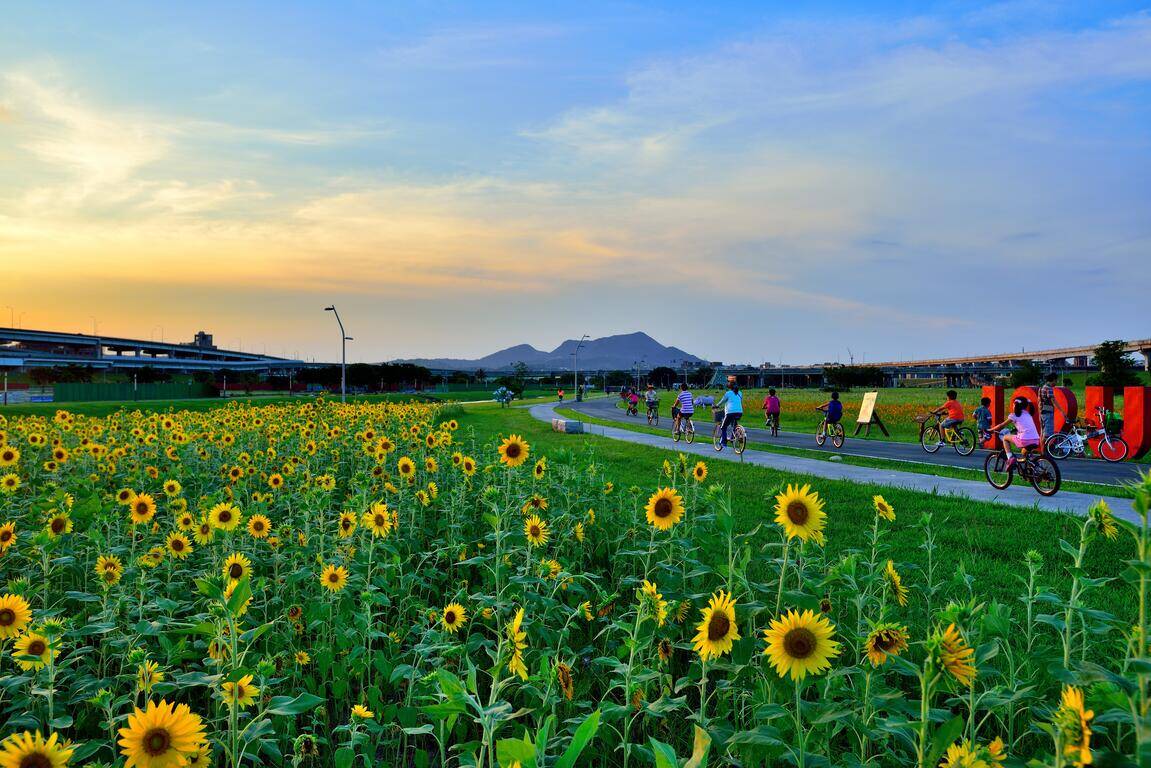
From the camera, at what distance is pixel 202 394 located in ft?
246

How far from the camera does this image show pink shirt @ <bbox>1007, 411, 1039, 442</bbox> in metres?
11.6

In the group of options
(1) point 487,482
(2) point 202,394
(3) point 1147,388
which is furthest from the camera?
(2) point 202,394

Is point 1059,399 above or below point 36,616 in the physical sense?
above

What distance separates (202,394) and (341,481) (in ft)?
250

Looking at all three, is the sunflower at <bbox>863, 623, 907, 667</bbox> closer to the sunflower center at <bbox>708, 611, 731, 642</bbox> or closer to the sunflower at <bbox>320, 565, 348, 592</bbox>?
the sunflower center at <bbox>708, 611, 731, 642</bbox>

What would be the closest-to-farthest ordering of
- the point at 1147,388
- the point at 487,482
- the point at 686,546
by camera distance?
the point at 686,546 < the point at 487,482 < the point at 1147,388

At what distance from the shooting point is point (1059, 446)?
757 inches

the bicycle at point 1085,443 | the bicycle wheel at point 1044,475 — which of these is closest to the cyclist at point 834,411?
the bicycle at point 1085,443

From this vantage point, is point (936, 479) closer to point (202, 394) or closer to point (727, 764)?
point (727, 764)

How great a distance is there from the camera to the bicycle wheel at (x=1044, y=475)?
11455mm

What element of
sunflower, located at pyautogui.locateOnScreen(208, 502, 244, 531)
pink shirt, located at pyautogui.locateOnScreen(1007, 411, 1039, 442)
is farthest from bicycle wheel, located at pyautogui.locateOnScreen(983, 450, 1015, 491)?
sunflower, located at pyautogui.locateOnScreen(208, 502, 244, 531)

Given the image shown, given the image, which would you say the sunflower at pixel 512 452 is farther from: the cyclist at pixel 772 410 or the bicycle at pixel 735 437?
the cyclist at pixel 772 410

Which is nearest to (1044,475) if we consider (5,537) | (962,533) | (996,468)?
(996,468)

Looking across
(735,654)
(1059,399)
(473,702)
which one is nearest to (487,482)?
(735,654)
